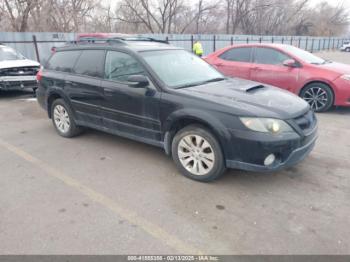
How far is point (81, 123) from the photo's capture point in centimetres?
464

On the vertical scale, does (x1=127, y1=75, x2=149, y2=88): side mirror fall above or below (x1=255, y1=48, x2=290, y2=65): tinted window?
below

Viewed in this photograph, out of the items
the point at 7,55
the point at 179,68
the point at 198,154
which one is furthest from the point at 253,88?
the point at 7,55

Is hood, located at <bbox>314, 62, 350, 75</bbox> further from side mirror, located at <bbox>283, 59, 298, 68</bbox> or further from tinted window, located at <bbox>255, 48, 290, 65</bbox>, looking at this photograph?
tinted window, located at <bbox>255, 48, 290, 65</bbox>

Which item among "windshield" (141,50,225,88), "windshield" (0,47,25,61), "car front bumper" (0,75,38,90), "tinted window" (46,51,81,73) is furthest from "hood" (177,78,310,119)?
"windshield" (0,47,25,61)

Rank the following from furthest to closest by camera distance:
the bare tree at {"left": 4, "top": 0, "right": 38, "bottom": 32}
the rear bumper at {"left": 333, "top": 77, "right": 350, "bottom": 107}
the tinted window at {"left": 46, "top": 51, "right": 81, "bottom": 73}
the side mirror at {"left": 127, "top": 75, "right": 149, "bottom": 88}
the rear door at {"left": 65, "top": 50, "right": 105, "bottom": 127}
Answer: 1. the bare tree at {"left": 4, "top": 0, "right": 38, "bottom": 32}
2. the rear bumper at {"left": 333, "top": 77, "right": 350, "bottom": 107}
3. the tinted window at {"left": 46, "top": 51, "right": 81, "bottom": 73}
4. the rear door at {"left": 65, "top": 50, "right": 105, "bottom": 127}
5. the side mirror at {"left": 127, "top": 75, "right": 149, "bottom": 88}

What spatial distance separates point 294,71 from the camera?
20.7 ft

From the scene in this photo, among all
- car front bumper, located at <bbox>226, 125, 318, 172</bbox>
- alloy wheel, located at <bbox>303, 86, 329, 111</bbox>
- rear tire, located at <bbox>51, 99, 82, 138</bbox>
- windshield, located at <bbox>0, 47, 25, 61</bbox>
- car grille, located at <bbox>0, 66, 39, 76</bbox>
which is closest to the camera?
car front bumper, located at <bbox>226, 125, 318, 172</bbox>

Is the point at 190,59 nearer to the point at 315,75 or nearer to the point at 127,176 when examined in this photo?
the point at 127,176

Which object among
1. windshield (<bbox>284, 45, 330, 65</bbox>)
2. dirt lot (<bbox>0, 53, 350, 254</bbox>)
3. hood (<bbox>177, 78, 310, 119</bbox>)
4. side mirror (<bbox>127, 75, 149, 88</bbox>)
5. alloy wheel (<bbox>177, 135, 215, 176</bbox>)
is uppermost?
windshield (<bbox>284, 45, 330, 65</bbox>)

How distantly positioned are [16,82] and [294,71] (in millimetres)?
7623

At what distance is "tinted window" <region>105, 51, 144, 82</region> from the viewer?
147 inches

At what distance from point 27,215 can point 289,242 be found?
2.50m

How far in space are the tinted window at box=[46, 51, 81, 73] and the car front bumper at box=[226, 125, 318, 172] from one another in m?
3.18

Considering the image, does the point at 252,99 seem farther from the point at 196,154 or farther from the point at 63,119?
the point at 63,119
